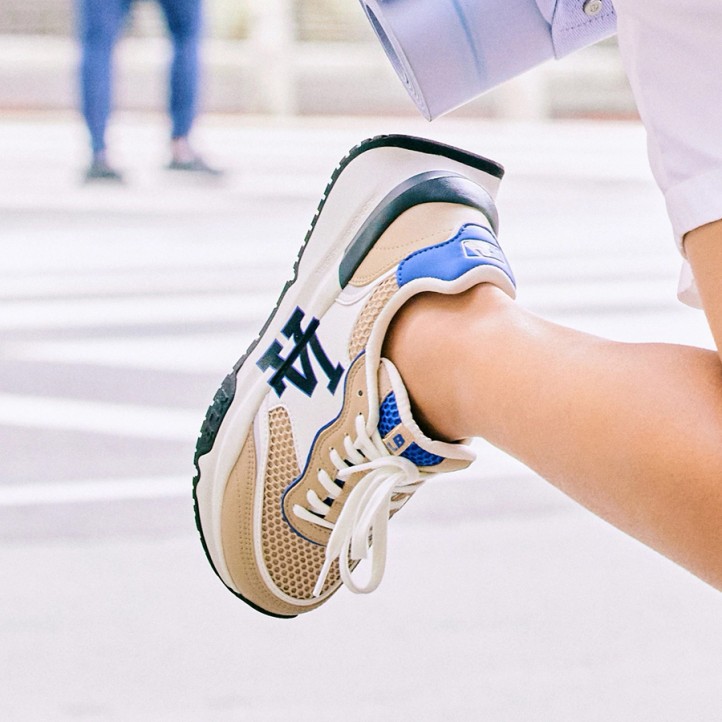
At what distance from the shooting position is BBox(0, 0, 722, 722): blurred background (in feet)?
2.73

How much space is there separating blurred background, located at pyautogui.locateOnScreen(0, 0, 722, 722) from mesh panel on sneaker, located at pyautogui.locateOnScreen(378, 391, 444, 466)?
22cm

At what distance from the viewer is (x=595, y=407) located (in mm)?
559

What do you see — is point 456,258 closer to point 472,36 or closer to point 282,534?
point 472,36

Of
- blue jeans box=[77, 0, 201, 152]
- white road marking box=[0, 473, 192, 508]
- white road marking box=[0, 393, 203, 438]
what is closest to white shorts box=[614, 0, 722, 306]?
white road marking box=[0, 473, 192, 508]

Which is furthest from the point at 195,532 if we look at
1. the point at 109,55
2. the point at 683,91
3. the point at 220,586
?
the point at 109,55

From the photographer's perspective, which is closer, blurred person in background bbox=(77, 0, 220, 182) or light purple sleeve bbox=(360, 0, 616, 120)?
light purple sleeve bbox=(360, 0, 616, 120)

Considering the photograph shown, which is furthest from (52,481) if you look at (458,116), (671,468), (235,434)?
(458,116)

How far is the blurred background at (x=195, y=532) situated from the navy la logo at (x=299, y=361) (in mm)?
233

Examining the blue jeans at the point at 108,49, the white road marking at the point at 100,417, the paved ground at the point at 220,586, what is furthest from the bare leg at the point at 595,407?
the blue jeans at the point at 108,49

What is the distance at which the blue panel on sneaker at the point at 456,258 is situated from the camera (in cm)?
67

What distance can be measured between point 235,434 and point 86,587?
245 mm

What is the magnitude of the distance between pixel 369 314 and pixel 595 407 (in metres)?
0.21

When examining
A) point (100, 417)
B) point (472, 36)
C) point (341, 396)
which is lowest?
point (100, 417)
